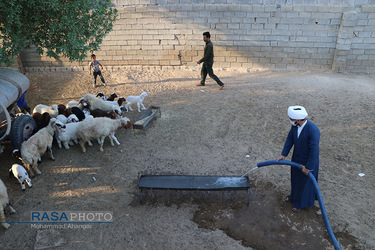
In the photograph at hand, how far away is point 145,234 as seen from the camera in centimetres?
457

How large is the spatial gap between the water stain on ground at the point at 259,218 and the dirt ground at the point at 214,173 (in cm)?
2

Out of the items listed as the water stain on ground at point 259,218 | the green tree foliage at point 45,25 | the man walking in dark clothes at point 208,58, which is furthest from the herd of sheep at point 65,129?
the man walking in dark clothes at point 208,58

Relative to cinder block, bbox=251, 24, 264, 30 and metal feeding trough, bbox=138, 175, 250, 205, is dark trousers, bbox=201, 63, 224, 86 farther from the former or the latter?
metal feeding trough, bbox=138, 175, 250, 205

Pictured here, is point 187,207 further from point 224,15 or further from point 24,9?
point 224,15

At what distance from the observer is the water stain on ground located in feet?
14.3

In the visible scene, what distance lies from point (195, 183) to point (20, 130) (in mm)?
4400

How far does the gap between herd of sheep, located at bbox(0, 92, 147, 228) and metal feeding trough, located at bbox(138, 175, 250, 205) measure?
220 centimetres

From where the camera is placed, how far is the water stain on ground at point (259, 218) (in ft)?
14.3

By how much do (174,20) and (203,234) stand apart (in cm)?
1015

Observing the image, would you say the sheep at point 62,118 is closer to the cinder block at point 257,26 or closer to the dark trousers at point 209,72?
the dark trousers at point 209,72

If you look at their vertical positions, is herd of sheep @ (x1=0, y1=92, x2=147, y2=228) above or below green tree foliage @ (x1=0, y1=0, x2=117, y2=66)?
below

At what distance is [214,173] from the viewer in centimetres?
600

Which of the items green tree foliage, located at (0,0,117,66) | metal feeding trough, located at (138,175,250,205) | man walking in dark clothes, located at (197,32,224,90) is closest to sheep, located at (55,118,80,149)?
green tree foliage, located at (0,0,117,66)

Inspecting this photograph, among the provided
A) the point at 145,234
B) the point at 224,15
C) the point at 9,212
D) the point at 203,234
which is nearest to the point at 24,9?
the point at 9,212
